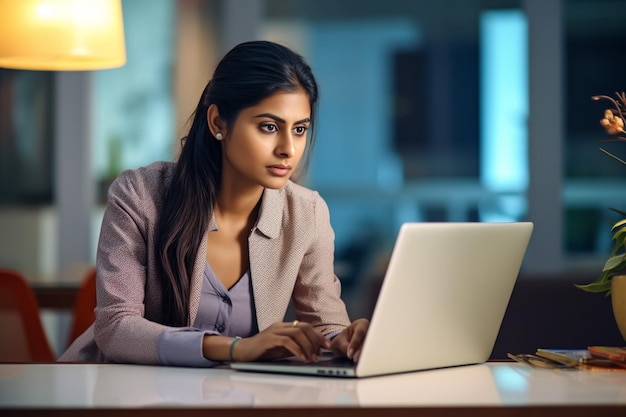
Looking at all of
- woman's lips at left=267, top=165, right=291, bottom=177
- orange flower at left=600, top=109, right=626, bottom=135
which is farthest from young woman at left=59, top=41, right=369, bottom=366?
orange flower at left=600, top=109, right=626, bottom=135

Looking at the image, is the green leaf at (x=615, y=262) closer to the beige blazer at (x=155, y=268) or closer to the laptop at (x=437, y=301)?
the laptop at (x=437, y=301)

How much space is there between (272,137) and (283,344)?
0.56m

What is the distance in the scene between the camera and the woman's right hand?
5.07 ft

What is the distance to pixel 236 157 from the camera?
2.02 metres

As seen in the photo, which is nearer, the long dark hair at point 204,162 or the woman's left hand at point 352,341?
the woman's left hand at point 352,341

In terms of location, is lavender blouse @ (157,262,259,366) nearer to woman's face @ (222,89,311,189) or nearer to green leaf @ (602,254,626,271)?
woman's face @ (222,89,311,189)

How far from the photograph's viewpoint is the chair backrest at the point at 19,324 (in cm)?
278

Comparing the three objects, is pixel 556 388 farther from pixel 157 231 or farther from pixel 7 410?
pixel 157 231

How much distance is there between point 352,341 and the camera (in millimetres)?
1564

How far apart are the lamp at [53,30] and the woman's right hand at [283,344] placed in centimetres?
154

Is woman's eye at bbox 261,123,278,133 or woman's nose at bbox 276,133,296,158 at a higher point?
woman's eye at bbox 261,123,278,133

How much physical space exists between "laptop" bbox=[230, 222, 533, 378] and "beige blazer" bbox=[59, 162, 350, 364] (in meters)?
0.35

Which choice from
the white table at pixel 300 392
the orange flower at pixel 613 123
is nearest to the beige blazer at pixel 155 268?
the white table at pixel 300 392

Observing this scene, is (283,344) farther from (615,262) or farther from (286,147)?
(615,262)
